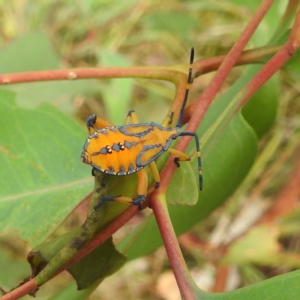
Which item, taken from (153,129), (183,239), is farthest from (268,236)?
(153,129)

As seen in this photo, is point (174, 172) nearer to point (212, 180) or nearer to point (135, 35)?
point (212, 180)

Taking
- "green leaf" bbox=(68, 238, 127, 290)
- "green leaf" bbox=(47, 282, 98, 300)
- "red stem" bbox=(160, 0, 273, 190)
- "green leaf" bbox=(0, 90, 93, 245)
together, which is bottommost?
"green leaf" bbox=(47, 282, 98, 300)

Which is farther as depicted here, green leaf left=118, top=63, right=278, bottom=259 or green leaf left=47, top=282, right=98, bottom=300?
green leaf left=118, top=63, right=278, bottom=259

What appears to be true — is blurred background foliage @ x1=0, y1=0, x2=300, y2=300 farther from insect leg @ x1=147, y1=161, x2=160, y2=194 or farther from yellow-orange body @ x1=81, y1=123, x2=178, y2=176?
insect leg @ x1=147, y1=161, x2=160, y2=194

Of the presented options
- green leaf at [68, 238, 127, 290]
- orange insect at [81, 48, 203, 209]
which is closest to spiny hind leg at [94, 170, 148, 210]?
orange insect at [81, 48, 203, 209]

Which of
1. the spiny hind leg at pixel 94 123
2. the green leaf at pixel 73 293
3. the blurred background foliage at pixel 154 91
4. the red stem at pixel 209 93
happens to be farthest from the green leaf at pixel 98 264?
the blurred background foliage at pixel 154 91

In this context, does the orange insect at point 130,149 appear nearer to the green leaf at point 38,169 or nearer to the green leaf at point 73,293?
the green leaf at point 38,169

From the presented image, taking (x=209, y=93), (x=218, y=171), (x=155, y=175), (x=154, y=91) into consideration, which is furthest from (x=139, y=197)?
(x=154, y=91)
